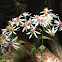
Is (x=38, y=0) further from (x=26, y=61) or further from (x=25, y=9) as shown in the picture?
(x=26, y=61)

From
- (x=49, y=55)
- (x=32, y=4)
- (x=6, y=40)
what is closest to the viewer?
(x=6, y=40)

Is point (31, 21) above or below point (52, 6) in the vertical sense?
below

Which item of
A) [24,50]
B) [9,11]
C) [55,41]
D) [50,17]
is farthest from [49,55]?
[9,11]

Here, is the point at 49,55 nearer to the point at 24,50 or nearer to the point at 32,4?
the point at 24,50

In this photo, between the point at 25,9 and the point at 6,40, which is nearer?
the point at 6,40

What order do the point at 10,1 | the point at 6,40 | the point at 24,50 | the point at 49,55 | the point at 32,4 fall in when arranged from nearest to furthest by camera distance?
the point at 6,40 < the point at 24,50 < the point at 49,55 < the point at 32,4 < the point at 10,1

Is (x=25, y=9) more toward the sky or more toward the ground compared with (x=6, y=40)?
more toward the sky

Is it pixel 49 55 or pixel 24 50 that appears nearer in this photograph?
pixel 24 50

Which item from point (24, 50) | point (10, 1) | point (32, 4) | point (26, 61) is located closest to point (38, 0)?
point (32, 4)

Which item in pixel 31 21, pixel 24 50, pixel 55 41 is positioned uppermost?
pixel 31 21
